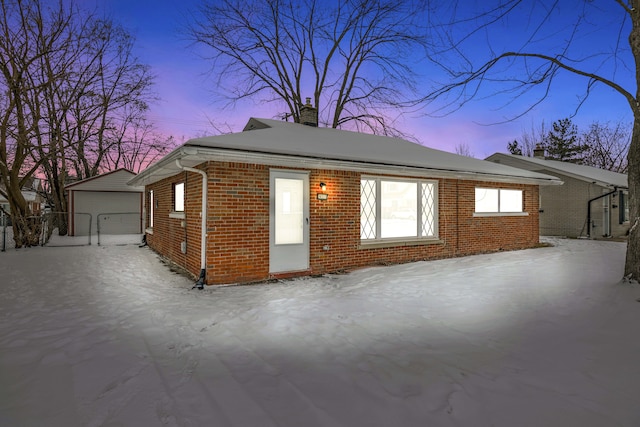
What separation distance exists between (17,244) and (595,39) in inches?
646

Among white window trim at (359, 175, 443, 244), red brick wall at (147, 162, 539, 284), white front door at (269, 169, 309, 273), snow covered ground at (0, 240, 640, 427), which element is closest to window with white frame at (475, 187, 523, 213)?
red brick wall at (147, 162, 539, 284)

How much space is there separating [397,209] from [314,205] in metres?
2.59

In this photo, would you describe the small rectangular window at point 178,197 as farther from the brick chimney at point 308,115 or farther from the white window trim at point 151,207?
the brick chimney at point 308,115

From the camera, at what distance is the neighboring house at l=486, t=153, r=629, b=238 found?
15156mm

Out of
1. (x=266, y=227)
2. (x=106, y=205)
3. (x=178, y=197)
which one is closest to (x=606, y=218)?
(x=266, y=227)

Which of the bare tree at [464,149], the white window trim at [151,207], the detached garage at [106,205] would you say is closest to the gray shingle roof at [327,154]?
the white window trim at [151,207]

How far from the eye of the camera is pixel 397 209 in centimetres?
841

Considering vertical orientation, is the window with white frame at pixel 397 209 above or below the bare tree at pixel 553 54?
below

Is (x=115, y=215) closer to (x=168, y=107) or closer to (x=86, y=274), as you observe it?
(x=168, y=107)

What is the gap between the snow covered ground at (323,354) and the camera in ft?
7.43

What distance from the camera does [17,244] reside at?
37.0 ft

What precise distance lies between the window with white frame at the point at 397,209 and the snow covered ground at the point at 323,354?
2.10 m

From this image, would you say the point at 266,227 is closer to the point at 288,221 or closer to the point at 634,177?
the point at 288,221

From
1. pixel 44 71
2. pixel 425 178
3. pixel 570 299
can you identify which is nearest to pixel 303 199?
pixel 425 178
